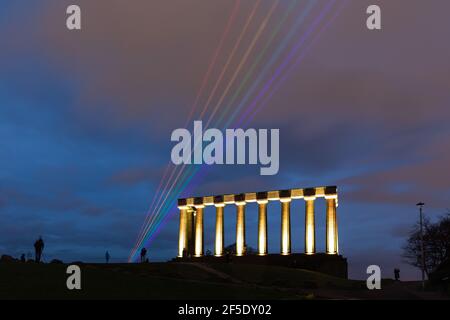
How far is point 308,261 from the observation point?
86.3m

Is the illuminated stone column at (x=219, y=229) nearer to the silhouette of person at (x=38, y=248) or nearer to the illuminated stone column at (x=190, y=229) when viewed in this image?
the illuminated stone column at (x=190, y=229)

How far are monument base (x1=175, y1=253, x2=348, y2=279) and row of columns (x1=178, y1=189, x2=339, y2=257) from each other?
1.11m

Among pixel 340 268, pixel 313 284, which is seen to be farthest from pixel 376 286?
pixel 340 268

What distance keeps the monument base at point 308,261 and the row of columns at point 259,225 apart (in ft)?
3.63

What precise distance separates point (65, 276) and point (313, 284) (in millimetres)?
29829

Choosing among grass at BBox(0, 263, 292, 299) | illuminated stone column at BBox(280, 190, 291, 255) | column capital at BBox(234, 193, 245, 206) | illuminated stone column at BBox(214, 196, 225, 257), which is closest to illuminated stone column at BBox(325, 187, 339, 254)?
illuminated stone column at BBox(280, 190, 291, 255)

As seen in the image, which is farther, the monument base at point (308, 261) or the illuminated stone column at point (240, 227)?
the illuminated stone column at point (240, 227)

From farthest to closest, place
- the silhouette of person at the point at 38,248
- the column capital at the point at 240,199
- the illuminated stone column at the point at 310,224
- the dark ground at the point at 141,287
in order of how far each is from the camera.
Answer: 1. the column capital at the point at 240,199
2. the illuminated stone column at the point at 310,224
3. the silhouette of person at the point at 38,248
4. the dark ground at the point at 141,287

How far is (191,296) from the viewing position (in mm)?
37719

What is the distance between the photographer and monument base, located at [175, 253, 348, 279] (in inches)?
3305

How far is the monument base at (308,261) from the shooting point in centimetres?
8394

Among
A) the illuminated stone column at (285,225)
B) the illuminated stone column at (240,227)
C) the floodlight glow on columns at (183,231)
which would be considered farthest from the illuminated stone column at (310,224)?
the floodlight glow on columns at (183,231)

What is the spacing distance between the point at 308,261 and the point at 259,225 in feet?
36.9
